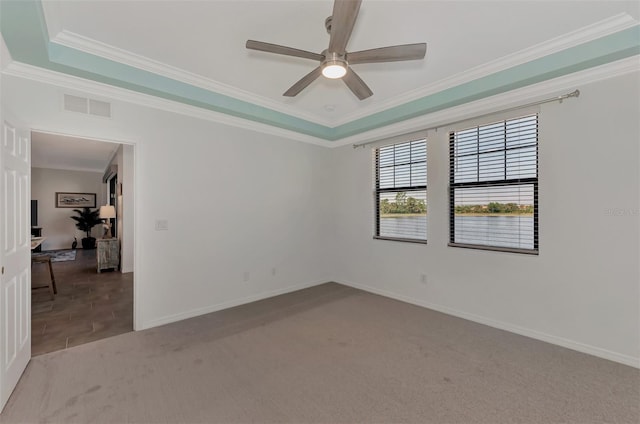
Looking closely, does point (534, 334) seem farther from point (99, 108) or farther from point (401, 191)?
point (99, 108)

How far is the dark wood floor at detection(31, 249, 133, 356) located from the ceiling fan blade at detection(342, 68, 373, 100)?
3.42 meters

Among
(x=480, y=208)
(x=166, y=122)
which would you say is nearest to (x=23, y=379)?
(x=166, y=122)

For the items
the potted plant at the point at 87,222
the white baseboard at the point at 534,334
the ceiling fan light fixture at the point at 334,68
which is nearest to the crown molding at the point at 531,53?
the ceiling fan light fixture at the point at 334,68

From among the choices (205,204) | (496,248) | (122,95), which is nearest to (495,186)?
(496,248)

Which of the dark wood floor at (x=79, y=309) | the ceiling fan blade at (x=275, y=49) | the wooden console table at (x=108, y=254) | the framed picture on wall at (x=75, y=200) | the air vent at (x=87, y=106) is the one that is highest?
the ceiling fan blade at (x=275, y=49)

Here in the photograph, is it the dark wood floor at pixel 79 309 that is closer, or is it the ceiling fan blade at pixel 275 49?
the ceiling fan blade at pixel 275 49

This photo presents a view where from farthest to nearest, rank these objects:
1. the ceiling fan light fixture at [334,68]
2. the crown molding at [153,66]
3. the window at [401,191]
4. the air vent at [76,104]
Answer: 1. the window at [401,191]
2. the air vent at [76,104]
3. the crown molding at [153,66]
4. the ceiling fan light fixture at [334,68]

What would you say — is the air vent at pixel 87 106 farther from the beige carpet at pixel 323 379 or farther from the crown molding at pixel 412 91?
the beige carpet at pixel 323 379

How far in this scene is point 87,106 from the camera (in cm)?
285

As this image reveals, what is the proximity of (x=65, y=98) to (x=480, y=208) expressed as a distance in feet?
14.8

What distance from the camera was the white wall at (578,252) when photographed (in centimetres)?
248

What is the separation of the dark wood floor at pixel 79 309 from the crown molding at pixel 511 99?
4.21 metres

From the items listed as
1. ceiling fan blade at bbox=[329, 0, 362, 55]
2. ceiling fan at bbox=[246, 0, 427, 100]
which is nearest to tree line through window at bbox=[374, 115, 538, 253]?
ceiling fan at bbox=[246, 0, 427, 100]

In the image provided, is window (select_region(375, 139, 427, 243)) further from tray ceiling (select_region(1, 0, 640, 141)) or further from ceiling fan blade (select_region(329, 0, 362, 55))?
ceiling fan blade (select_region(329, 0, 362, 55))
